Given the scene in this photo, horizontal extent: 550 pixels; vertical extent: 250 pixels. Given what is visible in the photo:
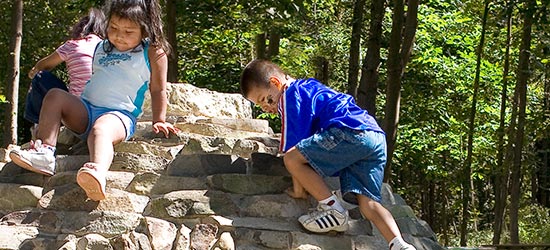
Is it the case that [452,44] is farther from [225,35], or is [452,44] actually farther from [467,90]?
[225,35]

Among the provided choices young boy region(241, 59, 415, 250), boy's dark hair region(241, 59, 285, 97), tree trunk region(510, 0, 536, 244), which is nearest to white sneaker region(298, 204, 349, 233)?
young boy region(241, 59, 415, 250)

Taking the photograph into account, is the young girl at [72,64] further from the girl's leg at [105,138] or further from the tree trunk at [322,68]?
the tree trunk at [322,68]

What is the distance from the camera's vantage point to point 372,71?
436 inches

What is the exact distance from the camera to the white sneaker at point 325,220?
176 inches

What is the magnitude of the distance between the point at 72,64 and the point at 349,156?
2.22 metres

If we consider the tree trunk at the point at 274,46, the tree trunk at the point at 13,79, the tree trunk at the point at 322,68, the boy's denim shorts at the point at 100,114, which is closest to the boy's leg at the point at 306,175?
the boy's denim shorts at the point at 100,114

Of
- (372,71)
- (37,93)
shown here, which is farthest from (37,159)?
(372,71)

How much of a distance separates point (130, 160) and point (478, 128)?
13116mm

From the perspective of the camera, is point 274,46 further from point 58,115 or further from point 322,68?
point 58,115

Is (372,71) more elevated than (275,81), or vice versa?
(275,81)

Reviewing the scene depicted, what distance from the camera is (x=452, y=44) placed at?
17.2m

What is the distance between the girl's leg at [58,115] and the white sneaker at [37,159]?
0.15 feet

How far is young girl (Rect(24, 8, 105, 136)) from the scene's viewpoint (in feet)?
18.2

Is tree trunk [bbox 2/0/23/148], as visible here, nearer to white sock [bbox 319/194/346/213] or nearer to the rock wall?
the rock wall
